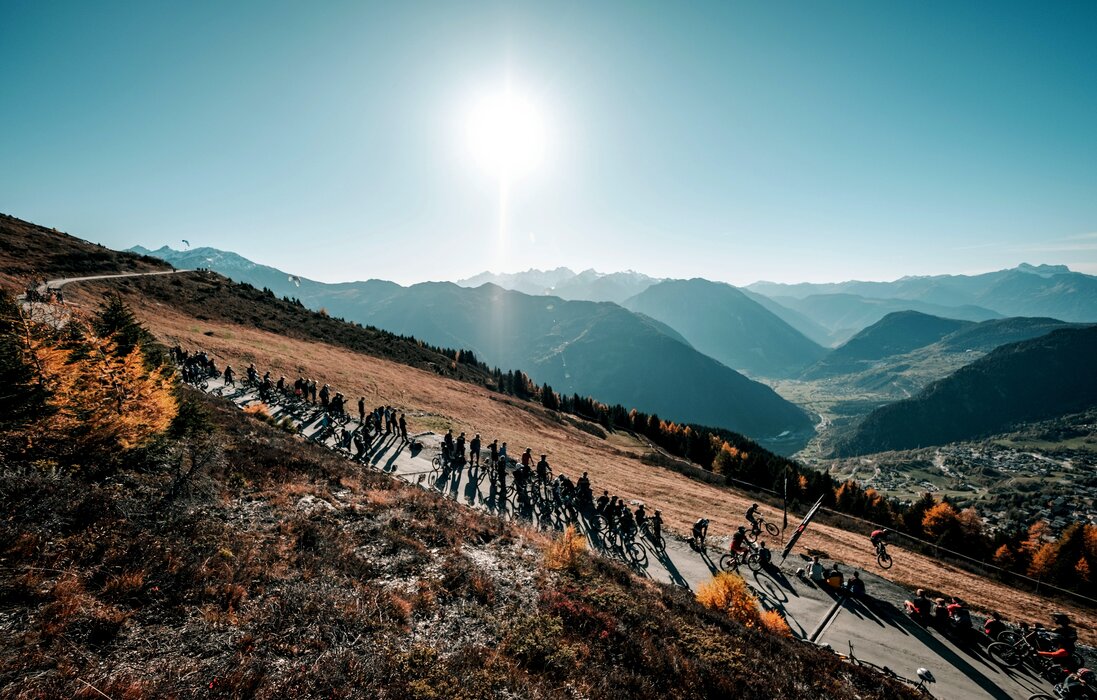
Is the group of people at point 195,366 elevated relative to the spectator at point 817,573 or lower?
elevated

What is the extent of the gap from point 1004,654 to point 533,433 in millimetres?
44484

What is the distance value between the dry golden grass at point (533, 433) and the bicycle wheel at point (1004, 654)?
26.7 feet

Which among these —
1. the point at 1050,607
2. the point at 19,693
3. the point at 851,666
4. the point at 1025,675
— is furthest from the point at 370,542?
the point at 1050,607

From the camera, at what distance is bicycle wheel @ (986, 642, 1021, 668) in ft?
54.3

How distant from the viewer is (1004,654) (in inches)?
665

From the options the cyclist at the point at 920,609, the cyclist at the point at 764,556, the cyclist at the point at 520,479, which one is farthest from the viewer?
the cyclist at the point at 520,479

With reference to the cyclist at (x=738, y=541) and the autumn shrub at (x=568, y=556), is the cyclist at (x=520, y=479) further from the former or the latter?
the cyclist at (x=738, y=541)

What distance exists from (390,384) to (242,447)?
37.7 meters

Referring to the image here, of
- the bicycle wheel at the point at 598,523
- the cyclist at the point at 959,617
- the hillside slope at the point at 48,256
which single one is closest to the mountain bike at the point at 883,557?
the cyclist at the point at 959,617

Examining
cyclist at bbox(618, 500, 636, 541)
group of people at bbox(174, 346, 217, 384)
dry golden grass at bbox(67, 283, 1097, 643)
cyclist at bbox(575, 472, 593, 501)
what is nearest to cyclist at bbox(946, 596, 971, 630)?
dry golden grass at bbox(67, 283, 1097, 643)

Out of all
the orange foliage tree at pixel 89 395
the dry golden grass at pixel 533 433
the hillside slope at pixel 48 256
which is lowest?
the dry golden grass at pixel 533 433

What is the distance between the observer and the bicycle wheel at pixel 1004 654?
16547 millimetres

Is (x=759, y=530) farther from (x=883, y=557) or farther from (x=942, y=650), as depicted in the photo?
(x=942, y=650)

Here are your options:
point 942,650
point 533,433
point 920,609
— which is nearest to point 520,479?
point 920,609
